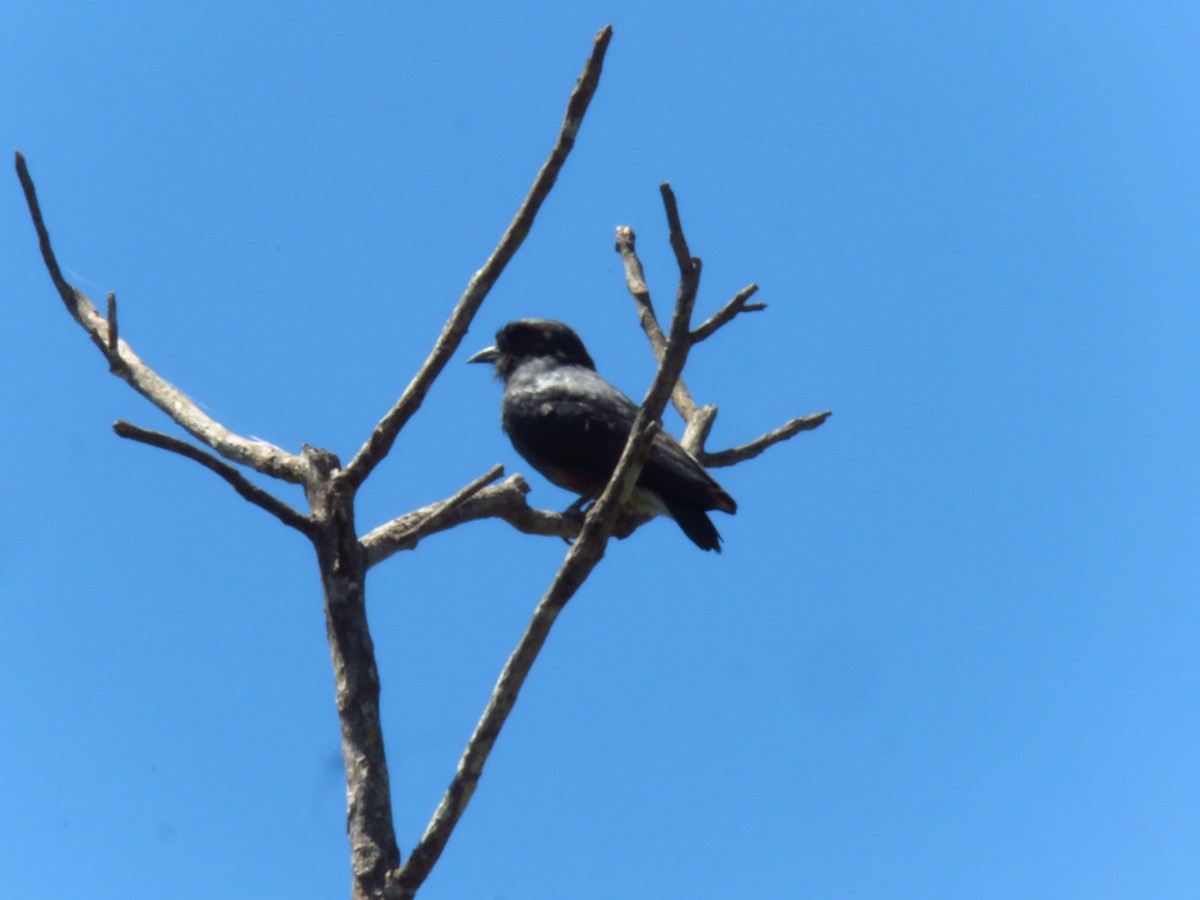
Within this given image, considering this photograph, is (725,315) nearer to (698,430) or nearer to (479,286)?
(479,286)

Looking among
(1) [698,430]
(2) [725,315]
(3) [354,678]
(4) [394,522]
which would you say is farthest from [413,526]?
(1) [698,430]

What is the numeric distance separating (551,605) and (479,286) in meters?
1.16

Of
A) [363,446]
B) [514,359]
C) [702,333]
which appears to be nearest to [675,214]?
[702,333]

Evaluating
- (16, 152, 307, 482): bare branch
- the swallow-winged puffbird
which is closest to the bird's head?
the swallow-winged puffbird

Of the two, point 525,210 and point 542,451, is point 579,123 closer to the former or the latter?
point 525,210

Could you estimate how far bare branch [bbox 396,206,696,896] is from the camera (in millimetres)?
3264

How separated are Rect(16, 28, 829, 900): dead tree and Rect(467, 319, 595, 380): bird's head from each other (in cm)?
250

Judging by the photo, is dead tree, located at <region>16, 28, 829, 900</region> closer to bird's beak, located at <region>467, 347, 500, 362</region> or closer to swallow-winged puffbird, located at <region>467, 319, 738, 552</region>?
swallow-winged puffbird, located at <region>467, 319, 738, 552</region>

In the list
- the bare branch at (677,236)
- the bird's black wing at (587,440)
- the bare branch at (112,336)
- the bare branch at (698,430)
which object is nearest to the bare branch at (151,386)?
the bare branch at (112,336)

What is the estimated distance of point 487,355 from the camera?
7266 mm

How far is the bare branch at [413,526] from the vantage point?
396 centimetres

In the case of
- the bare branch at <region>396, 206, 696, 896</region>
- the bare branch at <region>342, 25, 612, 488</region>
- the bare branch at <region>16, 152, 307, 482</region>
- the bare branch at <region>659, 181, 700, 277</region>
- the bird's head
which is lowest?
the bare branch at <region>396, 206, 696, 896</region>

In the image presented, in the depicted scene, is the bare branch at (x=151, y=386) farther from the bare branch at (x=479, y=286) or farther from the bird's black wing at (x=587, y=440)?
the bird's black wing at (x=587, y=440)

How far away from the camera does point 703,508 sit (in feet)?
18.7
